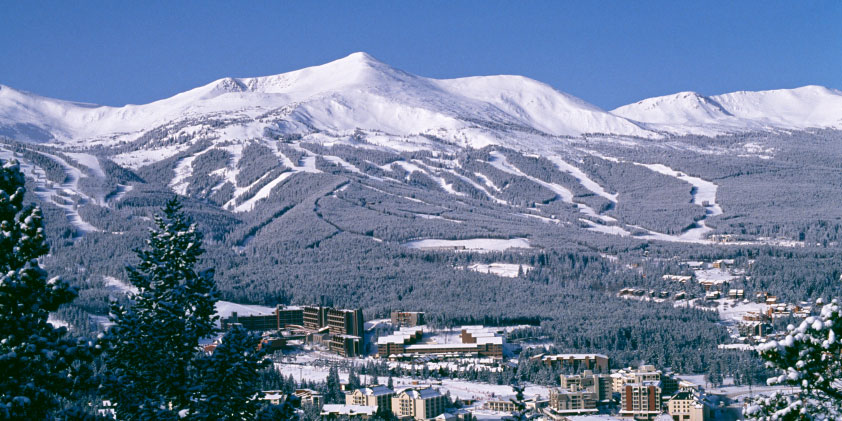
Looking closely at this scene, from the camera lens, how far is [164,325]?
17.6m

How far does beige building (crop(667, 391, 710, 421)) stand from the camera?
5631 cm

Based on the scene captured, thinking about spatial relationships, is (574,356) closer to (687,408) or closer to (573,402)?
(573,402)

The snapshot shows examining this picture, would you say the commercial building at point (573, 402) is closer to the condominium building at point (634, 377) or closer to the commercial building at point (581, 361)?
the condominium building at point (634, 377)

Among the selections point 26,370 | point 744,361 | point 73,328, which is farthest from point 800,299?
point 26,370

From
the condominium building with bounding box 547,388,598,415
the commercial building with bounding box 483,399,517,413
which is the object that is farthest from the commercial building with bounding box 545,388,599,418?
the commercial building with bounding box 483,399,517,413

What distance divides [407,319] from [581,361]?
25912 millimetres

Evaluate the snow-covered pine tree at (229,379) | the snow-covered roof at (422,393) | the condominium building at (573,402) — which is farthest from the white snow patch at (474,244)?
the snow-covered pine tree at (229,379)

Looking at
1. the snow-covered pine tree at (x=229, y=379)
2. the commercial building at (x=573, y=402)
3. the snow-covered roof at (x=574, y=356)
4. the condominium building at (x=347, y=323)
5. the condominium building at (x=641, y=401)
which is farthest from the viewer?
the condominium building at (x=347, y=323)

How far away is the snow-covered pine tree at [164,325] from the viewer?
17312 mm

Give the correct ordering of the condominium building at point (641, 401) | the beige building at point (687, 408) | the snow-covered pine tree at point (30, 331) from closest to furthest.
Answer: the snow-covered pine tree at point (30, 331) → the beige building at point (687, 408) → the condominium building at point (641, 401)

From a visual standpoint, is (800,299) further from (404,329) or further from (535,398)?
(535,398)

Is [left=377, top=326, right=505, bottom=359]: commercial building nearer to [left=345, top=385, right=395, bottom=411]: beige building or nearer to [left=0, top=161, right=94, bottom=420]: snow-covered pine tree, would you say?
[left=345, top=385, right=395, bottom=411]: beige building

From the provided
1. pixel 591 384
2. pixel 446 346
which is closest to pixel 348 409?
pixel 591 384

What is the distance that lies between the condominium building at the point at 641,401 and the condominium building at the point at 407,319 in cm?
3605
